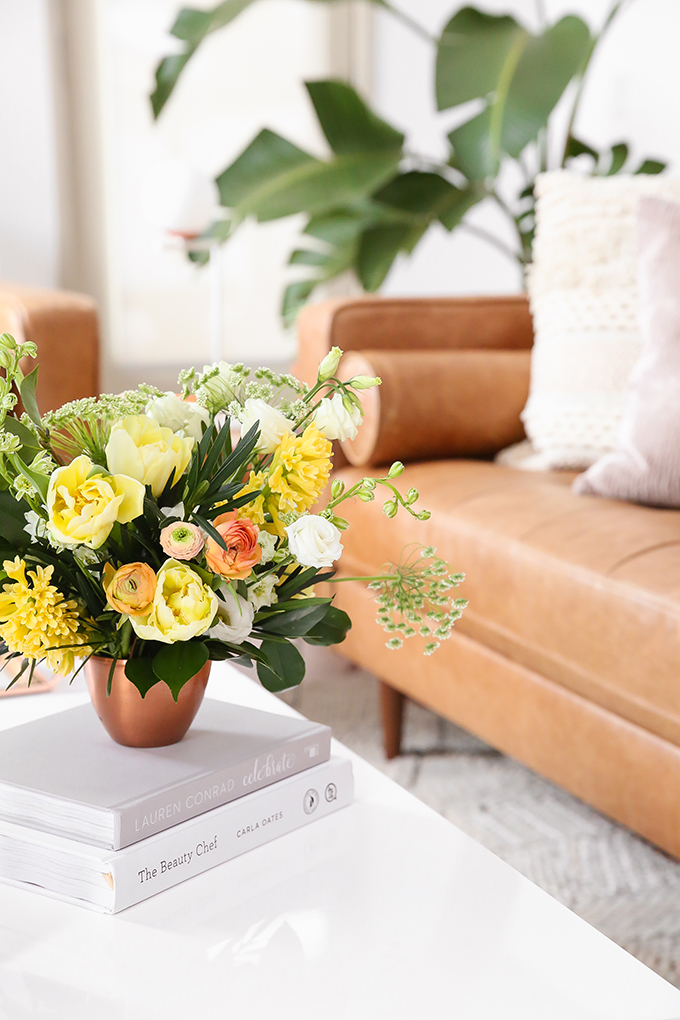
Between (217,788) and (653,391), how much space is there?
933 millimetres

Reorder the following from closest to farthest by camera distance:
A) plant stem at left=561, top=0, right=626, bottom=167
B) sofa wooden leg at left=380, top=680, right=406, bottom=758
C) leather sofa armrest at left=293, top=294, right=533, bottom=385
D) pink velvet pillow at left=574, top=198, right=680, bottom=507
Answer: pink velvet pillow at left=574, top=198, right=680, bottom=507, sofa wooden leg at left=380, top=680, right=406, bottom=758, leather sofa armrest at left=293, top=294, right=533, bottom=385, plant stem at left=561, top=0, right=626, bottom=167

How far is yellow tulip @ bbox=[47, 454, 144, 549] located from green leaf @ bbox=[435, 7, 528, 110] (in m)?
1.65

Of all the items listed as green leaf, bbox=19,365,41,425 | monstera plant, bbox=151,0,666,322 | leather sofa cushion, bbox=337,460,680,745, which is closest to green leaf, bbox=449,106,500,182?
monstera plant, bbox=151,0,666,322

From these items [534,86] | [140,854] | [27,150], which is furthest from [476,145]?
[140,854]

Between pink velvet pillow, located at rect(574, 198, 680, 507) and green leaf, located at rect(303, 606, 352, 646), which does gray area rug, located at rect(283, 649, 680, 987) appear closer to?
pink velvet pillow, located at rect(574, 198, 680, 507)

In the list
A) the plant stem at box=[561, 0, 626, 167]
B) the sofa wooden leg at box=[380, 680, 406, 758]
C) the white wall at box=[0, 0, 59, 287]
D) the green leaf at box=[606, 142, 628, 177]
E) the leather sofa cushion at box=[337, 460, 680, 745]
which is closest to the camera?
the leather sofa cushion at box=[337, 460, 680, 745]

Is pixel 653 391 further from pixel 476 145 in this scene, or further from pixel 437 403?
pixel 476 145

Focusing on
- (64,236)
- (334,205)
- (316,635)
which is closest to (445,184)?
(334,205)

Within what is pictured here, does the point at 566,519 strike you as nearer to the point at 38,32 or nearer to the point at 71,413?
the point at 71,413

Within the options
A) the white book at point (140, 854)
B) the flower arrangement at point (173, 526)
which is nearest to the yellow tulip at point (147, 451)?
the flower arrangement at point (173, 526)

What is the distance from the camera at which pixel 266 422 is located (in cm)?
63

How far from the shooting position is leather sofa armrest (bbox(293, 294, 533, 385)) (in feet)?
5.58

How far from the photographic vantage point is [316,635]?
69 centimetres

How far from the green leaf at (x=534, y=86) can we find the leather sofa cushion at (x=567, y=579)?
82 centimetres
